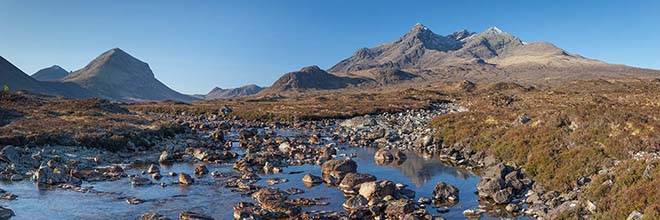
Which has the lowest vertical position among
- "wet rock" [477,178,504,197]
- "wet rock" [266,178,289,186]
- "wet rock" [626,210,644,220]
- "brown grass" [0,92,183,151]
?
"wet rock" [266,178,289,186]

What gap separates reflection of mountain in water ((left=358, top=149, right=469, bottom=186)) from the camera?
3042 cm

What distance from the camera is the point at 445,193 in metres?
24.9

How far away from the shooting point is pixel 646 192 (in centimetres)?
1725

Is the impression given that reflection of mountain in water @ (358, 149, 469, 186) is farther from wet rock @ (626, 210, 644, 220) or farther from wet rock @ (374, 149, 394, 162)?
wet rock @ (626, 210, 644, 220)

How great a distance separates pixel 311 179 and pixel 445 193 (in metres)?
8.51

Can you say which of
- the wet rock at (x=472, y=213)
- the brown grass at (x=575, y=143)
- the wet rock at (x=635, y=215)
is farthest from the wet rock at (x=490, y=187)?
the wet rock at (x=635, y=215)

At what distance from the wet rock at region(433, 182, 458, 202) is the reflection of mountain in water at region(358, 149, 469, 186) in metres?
3.35

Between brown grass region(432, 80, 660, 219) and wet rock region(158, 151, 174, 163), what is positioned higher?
brown grass region(432, 80, 660, 219)

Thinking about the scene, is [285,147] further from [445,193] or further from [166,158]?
[445,193]

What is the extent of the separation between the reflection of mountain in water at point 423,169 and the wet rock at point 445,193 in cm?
335

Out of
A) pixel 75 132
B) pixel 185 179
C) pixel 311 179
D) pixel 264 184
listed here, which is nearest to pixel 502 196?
pixel 311 179

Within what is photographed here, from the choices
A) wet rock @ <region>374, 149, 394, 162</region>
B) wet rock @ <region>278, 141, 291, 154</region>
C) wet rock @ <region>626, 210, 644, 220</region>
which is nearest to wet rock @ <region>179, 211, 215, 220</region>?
wet rock @ <region>626, 210, 644, 220</region>

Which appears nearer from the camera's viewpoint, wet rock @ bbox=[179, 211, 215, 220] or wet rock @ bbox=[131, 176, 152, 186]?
wet rock @ bbox=[179, 211, 215, 220]

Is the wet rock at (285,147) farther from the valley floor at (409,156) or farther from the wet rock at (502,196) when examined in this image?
the wet rock at (502,196)
